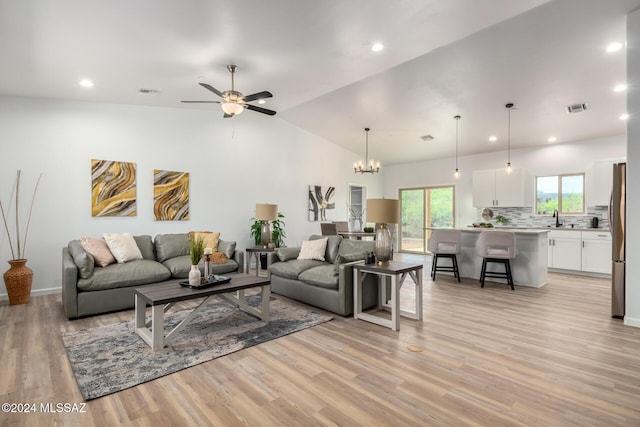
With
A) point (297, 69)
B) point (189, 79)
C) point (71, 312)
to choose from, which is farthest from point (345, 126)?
point (71, 312)

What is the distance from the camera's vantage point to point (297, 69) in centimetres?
438

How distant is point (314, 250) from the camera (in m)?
4.84

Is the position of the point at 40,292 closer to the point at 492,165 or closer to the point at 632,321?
the point at 632,321

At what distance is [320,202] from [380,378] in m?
6.18

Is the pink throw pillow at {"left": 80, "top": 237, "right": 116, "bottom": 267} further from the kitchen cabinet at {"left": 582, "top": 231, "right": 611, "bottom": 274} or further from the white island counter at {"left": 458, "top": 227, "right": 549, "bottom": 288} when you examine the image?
the kitchen cabinet at {"left": 582, "top": 231, "right": 611, "bottom": 274}

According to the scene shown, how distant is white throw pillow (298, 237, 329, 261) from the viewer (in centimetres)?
480

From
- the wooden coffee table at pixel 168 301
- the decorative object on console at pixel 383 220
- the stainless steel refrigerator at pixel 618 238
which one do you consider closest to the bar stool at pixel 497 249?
the stainless steel refrigerator at pixel 618 238

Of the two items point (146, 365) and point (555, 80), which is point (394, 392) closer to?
point (146, 365)

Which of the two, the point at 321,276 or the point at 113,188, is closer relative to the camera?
the point at 321,276

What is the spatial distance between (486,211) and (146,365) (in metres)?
7.69

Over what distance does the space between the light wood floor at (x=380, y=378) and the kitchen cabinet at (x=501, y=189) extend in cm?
403

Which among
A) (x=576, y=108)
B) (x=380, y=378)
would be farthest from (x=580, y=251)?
(x=380, y=378)

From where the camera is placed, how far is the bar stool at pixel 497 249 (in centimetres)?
509

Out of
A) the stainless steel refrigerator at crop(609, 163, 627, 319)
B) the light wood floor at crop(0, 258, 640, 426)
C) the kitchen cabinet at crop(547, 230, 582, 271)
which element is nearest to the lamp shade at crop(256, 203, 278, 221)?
the light wood floor at crop(0, 258, 640, 426)
